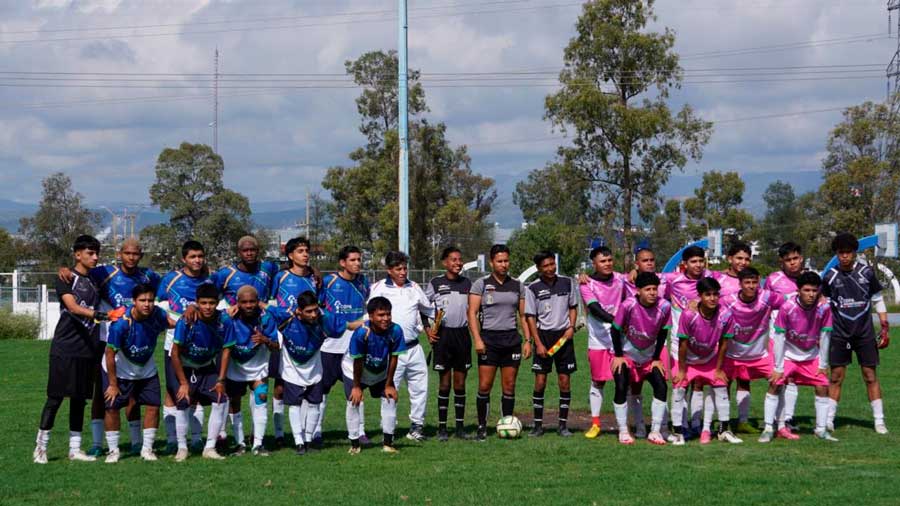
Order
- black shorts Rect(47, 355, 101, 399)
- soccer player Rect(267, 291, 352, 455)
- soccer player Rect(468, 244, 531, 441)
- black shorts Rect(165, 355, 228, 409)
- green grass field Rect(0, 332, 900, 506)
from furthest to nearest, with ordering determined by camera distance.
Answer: soccer player Rect(468, 244, 531, 441)
soccer player Rect(267, 291, 352, 455)
black shorts Rect(165, 355, 228, 409)
black shorts Rect(47, 355, 101, 399)
green grass field Rect(0, 332, 900, 506)

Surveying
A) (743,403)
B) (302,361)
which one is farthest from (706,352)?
(302,361)

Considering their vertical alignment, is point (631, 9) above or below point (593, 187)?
above

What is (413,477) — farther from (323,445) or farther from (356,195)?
(356,195)

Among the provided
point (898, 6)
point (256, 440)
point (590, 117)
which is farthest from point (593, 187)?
point (256, 440)

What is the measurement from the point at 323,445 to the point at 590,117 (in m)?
29.3

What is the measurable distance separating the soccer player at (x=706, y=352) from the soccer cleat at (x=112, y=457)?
5627mm

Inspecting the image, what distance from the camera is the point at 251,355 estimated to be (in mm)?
10477

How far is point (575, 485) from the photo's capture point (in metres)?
8.64

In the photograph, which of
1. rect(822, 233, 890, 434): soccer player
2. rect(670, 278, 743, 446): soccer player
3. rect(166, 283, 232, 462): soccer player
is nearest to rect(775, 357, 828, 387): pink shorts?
rect(822, 233, 890, 434): soccer player

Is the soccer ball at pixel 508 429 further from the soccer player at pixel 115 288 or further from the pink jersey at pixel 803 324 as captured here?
the soccer player at pixel 115 288

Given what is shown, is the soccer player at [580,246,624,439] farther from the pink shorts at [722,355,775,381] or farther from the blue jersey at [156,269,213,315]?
the blue jersey at [156,269,213,315]

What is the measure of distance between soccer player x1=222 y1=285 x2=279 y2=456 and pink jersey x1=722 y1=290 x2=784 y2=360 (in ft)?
15.9

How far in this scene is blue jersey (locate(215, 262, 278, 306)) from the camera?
10734 mm

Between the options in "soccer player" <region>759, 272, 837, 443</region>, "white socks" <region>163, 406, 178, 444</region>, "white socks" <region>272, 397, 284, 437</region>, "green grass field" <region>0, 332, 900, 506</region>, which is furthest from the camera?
"white socks" <region>272, 397, 284, 437</region>
